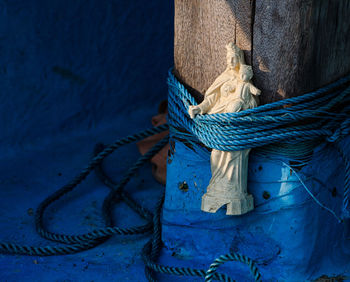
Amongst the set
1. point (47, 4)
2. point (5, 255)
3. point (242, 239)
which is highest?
point (47, 4)

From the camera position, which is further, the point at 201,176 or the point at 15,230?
the point at 15,230

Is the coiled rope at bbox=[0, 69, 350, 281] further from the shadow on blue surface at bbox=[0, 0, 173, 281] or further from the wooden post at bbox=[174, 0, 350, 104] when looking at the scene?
the shadow on blue surface at bbox=[0, 0, 173, 281]

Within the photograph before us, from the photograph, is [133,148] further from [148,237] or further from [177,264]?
[177,264]

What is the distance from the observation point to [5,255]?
2.14 metres

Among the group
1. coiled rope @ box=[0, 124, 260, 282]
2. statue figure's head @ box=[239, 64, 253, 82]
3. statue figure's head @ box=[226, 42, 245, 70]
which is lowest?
coiled rope @ box=[0, 124, 260, 282]

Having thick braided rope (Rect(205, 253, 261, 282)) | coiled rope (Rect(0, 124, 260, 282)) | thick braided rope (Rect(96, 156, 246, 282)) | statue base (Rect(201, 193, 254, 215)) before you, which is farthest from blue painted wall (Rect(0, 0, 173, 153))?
thick braided rope (Rect(205, 253, 261, 282))

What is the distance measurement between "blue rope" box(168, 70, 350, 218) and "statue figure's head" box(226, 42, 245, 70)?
153 mm

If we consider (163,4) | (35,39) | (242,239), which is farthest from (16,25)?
(242,239)

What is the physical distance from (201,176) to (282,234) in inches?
13.4

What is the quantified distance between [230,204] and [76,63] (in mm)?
1675

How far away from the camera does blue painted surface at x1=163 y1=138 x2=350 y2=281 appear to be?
5.90 feet

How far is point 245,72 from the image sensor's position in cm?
170

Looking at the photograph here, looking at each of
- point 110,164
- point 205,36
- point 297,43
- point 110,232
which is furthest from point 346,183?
point 110,164

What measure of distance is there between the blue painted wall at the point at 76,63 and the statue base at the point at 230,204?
151 centimetres
